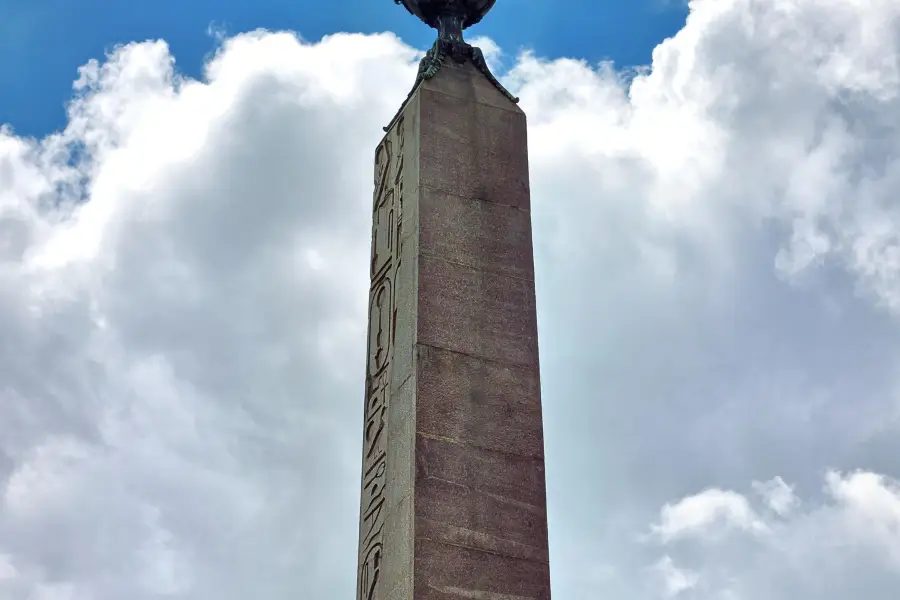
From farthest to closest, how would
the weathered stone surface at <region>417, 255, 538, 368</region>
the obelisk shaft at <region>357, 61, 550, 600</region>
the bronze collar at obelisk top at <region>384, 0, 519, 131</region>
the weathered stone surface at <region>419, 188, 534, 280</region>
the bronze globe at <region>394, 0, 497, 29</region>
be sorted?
the bronze globe at <region>394, 0, 497, 29</region> → the bronze collar at obelisk top at <region>384, 0, 519, 131</region> → the weathered stone surface at <region>419, 188, 534, 280</region> → the weathered stone surface at <region>417, 255, 538, 368</region> → the obelisk shaft at <region>357, 61, 550, 600</region>

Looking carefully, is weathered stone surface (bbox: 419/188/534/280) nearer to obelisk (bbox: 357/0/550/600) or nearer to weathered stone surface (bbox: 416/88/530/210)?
obelisk (bbox: 357/0/550/600)

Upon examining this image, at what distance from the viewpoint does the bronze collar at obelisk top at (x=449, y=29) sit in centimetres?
1747

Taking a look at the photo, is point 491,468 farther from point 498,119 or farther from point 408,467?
point 498,119

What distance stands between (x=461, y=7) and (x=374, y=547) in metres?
6.45

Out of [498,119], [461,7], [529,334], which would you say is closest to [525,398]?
[529,334]

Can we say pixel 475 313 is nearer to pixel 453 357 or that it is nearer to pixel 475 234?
pixel 453 357

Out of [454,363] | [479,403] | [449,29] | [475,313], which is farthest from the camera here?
[449,29]

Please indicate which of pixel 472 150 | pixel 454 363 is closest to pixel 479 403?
pixel 454 363

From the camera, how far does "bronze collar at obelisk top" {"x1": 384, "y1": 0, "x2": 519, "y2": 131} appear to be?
1747 cm

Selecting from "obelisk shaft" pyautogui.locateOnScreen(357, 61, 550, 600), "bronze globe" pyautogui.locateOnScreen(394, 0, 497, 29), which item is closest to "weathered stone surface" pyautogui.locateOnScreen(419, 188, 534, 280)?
"obelisk shaft" pyautogui.locateOnScreen(357, 61, 550, 600)

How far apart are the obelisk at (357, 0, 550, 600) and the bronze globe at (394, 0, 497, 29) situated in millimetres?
443

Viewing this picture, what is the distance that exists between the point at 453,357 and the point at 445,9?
4728 mm

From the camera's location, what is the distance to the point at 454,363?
1512cm

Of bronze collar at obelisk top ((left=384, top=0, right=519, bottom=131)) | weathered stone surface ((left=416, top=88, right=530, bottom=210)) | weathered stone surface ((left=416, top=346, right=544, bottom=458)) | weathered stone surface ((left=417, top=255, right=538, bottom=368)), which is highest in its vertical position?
bronze collar at obelisk top ((left=384, top=0, right=519, bottom=131))
